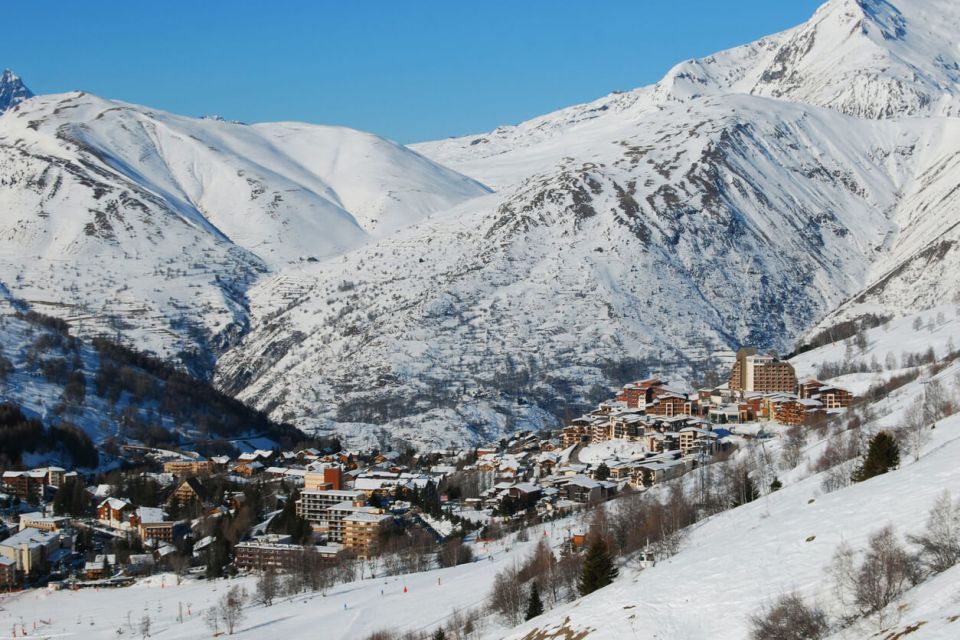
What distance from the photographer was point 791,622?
116ft

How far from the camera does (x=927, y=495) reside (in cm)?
4172

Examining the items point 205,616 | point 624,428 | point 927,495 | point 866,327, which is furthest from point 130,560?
point 866,327

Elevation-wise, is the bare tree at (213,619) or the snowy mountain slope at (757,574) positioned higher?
the snowy mountain slope at (757,574)

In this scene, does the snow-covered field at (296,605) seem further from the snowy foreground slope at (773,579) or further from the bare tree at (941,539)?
the bare tree at (941,539)

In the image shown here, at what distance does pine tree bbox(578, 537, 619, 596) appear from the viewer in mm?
53719

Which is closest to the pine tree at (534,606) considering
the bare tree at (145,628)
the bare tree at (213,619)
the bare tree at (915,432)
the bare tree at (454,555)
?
the bare tree at (915,432)

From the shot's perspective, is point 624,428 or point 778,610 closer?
point 778,610

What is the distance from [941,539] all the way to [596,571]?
19473 mm

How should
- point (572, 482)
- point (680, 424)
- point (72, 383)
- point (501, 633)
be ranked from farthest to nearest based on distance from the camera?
point (72, 383)
point (680, 424)
point (572, 482)
point (501, 633)

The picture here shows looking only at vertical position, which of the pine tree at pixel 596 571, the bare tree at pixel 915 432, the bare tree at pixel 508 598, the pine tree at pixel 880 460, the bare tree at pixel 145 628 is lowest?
the bare tree at pixel 145 628

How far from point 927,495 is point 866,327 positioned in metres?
153

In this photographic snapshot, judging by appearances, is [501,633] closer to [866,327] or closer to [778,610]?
[778,610]

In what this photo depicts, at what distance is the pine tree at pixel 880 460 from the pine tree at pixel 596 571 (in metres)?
11.3

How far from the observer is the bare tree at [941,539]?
1438 inches
